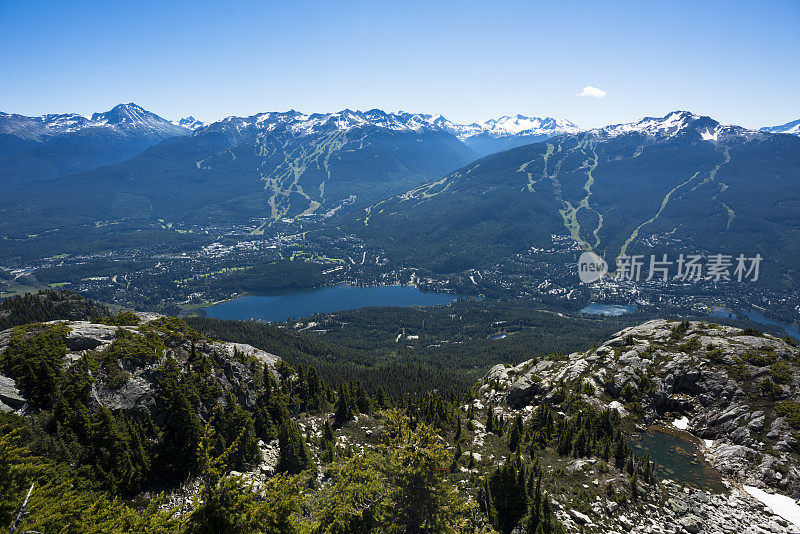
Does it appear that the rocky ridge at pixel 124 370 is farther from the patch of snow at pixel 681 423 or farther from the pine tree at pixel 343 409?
the patch of snow at pixel 681 423

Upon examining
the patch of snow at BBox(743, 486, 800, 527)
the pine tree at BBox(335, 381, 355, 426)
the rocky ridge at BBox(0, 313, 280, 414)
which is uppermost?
the rocky ridge at BBox(0, 313, 280, 414)

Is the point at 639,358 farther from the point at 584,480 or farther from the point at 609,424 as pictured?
the point at 584,480

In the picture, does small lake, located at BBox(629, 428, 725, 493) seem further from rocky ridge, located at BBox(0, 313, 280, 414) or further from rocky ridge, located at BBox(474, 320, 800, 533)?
rocky ridge, located at BBox(0, 313, 280, 414)

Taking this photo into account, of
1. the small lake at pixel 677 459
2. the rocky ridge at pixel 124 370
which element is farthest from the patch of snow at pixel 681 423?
the rocky ridge at pixel 124 370

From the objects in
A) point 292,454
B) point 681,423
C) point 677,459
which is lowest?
point 681,423

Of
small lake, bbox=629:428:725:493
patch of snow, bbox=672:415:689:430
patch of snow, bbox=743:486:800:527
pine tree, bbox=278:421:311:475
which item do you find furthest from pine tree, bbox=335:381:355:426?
patch of snow, bbox=672:415:689:430

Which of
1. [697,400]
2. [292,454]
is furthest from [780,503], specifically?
[292,454]

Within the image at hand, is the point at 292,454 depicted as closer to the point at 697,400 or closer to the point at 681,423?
the point at 681,423

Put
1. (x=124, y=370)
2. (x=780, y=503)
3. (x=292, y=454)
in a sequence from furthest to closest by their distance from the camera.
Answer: (x=292, y=454), (x=124, y=370), (x=780, y=503)
